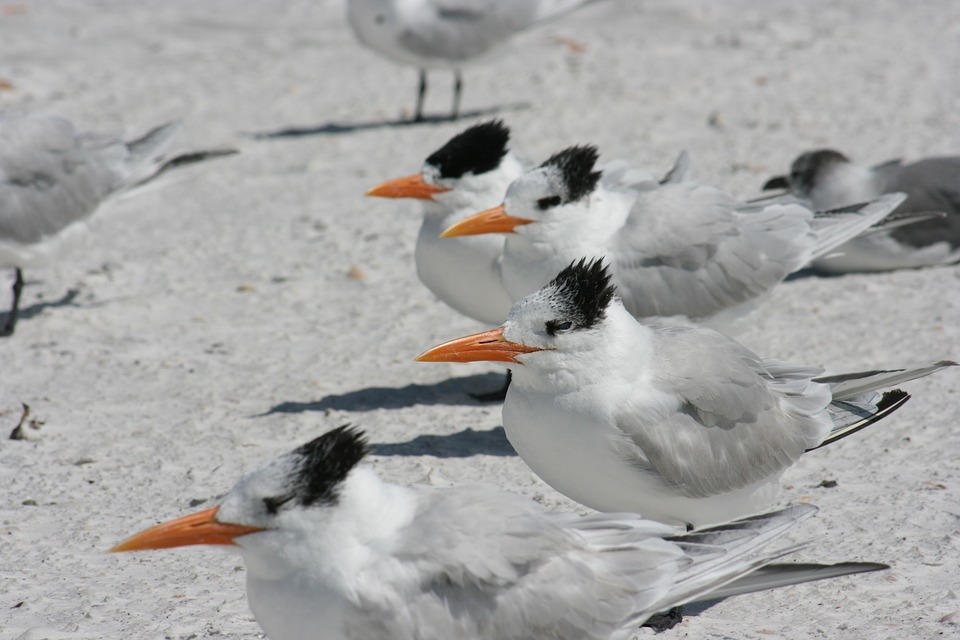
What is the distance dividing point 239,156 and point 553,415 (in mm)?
5092

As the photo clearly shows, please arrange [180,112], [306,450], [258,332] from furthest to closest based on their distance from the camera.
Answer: [180,112] < [258,332] < [306,450]

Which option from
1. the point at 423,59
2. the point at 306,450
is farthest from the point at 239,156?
the point at 306,450

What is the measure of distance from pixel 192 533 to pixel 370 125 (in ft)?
20.5

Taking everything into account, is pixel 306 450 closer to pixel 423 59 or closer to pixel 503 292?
pixel 503 292

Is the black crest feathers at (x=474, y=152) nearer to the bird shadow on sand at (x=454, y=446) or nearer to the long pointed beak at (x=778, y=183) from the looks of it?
the bird shadow on sand at (x=454, y=446)

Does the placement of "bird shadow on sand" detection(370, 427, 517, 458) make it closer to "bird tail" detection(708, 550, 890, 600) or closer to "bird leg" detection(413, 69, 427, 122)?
"bird tail" detection(708, 550, 890, 600)

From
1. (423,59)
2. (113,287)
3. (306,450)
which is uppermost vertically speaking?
(306,450)

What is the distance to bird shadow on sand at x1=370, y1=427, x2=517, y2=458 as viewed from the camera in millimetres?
4660

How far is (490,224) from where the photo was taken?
4664 millimetres

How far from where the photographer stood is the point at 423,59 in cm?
886

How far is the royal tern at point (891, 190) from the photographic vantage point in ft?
20.7

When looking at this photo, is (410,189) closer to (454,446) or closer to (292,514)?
(454,446)

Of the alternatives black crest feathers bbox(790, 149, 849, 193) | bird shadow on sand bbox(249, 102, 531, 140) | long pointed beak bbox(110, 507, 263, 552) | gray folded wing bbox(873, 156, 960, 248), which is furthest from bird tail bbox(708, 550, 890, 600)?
bird shadow on sand bbox(249, 102, 531, 140)

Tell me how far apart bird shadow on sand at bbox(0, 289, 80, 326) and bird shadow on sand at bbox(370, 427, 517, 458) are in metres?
2.24
